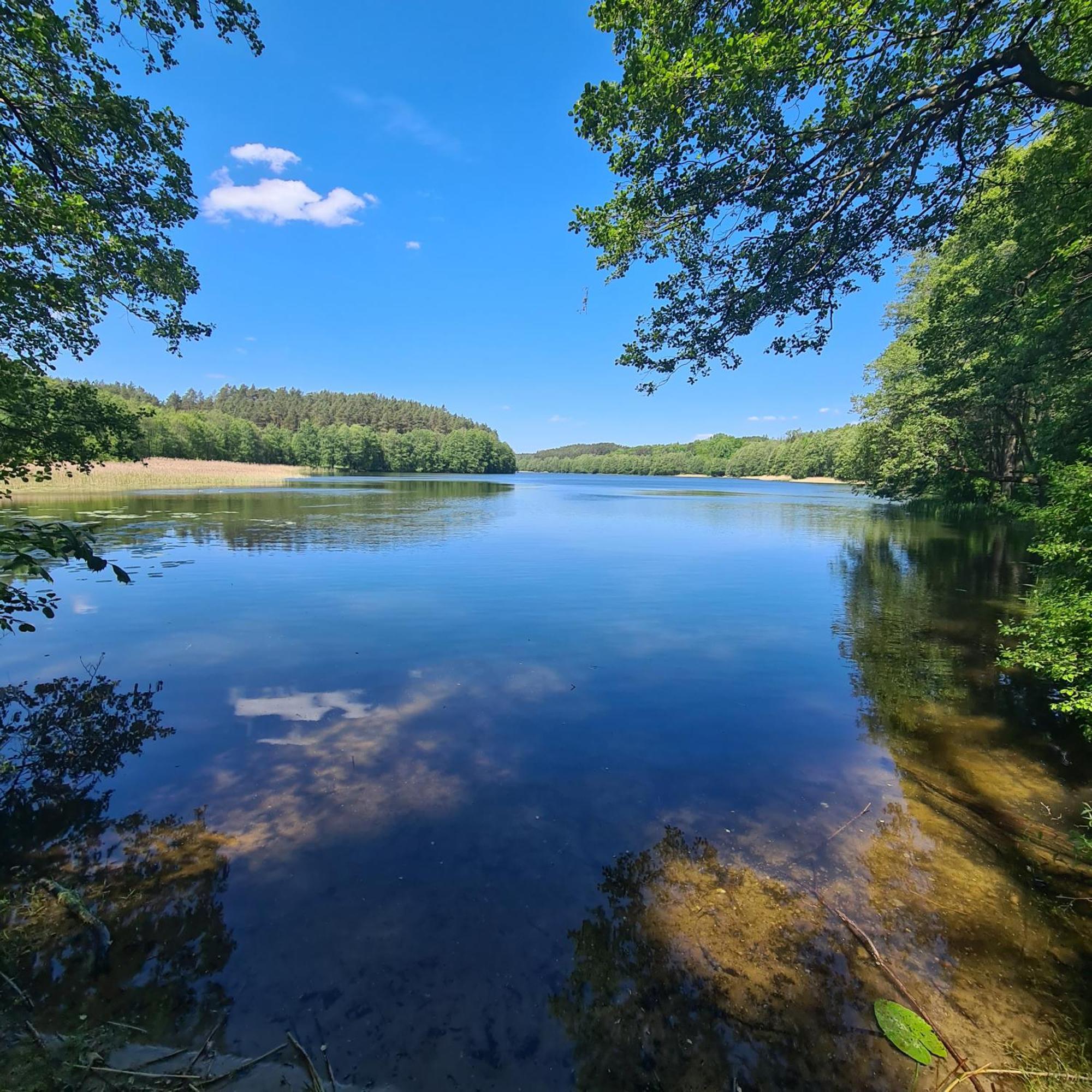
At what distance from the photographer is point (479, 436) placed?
14388 centimetres

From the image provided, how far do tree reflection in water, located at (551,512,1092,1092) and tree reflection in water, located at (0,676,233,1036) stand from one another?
7.77 ft

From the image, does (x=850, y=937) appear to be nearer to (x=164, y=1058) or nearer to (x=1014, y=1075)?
(x=1014, y=1075)

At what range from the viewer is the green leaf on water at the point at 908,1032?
9.50 ft

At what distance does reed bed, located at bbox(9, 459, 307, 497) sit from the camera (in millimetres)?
41469

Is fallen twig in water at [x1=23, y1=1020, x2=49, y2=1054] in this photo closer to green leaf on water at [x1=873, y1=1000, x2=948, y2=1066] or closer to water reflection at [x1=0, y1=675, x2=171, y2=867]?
water reflection at [x1=0, y1=675, x2=171, y2=867]

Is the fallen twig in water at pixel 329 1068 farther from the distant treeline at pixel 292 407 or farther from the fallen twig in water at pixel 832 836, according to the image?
the distant treeline at pixel 292 407

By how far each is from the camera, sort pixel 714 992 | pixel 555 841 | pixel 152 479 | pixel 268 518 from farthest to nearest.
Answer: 1. pixel 152 479
2. pixel 268 518
3. pixel 555 841
4. pixel 714 992

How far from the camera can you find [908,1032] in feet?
9.86

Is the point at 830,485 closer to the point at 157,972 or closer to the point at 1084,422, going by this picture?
the point at 1084,422

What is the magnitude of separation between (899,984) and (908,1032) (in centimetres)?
36

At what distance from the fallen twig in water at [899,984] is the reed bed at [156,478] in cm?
3702

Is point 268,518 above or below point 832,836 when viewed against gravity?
above

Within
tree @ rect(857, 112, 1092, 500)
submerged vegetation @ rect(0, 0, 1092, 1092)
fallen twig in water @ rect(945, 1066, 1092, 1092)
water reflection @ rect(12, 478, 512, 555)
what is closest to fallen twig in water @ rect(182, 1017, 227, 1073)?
submerged vegetation @ rect(0, 0, 1092, 1092)

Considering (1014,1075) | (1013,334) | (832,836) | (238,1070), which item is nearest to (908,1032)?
(1014,1075)
